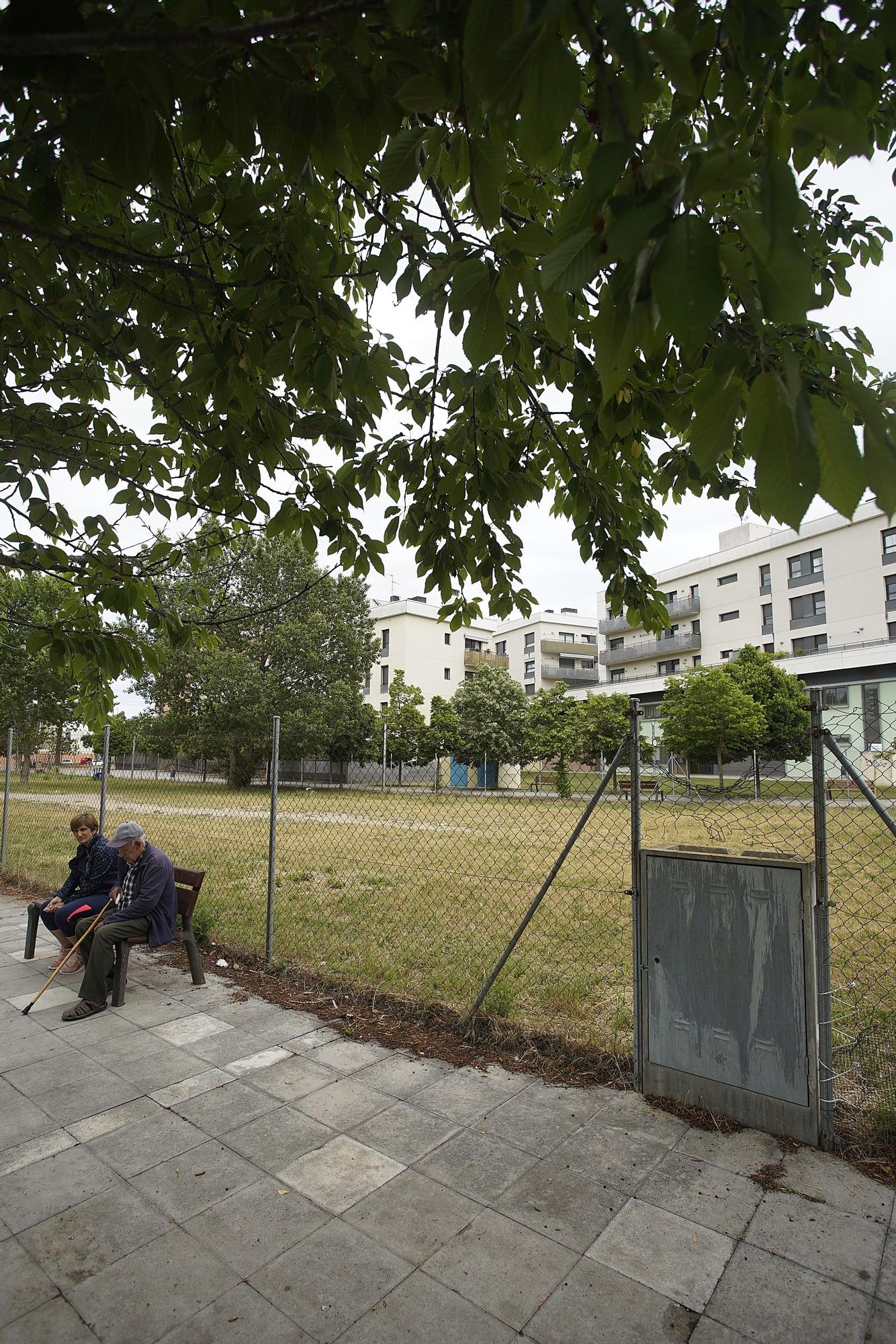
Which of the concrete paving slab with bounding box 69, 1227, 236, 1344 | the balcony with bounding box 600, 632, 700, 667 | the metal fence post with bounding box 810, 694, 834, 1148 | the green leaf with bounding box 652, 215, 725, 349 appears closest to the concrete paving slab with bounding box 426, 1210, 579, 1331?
the concrete paving slab with bounding box 69, 1227, 236, 1344

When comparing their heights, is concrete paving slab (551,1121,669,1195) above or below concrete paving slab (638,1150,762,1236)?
below

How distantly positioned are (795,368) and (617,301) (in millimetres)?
373

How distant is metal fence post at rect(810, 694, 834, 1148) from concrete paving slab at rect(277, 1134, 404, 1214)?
6.37ft

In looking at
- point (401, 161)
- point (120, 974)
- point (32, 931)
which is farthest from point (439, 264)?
point (32, 931)

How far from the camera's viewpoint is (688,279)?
3.49ft

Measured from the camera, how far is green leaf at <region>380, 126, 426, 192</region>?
1.80m

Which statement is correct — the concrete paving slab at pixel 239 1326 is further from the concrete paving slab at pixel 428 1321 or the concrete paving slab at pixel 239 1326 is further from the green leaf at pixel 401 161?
the green leaf at pixel 401 161

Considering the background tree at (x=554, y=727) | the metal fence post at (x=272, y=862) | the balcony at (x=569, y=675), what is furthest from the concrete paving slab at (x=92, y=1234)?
the balcony at (x=569, y=675)

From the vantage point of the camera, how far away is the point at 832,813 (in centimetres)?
375

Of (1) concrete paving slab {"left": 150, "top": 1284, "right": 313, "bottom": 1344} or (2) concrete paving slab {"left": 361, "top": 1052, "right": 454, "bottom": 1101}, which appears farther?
(2) concrete paving slab {"left": 361, "top": 1052, "right": 454, "bottom": 1101}

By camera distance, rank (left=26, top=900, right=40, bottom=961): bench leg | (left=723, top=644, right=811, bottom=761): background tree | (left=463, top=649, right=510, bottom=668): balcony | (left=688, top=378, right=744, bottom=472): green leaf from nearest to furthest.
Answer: (left=688, top=378, right=744, bottom=472): green leaf → (left=26, top=900, right=40, bottom=961): bench leg → (left=723, top=644, right=811, bottom=761): background tree → (left=463, top=649, right=510, bottom=668): balcony

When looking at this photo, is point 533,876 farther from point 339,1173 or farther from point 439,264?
point 439,264

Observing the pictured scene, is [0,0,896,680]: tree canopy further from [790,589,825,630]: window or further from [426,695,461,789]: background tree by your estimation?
[790,589,825,630]: window

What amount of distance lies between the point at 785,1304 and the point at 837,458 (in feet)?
8.98
